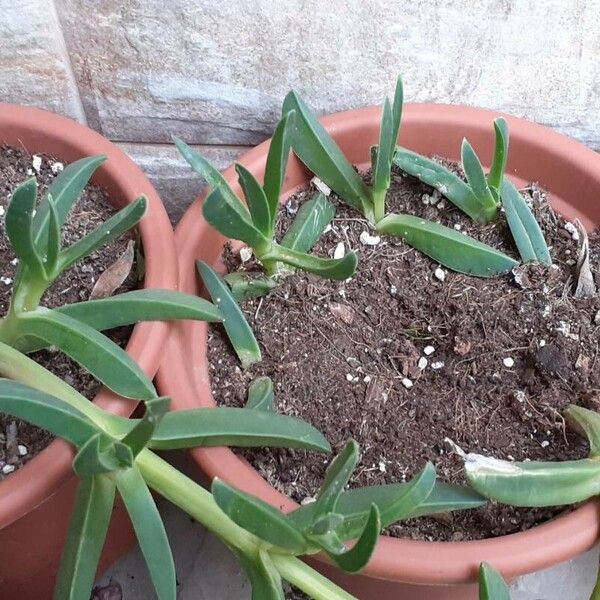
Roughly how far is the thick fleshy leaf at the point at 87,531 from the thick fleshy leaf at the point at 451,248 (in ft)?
1.56

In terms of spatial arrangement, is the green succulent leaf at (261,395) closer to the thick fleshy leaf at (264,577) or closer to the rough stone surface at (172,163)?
the thick fleshy leaf at (264,577)

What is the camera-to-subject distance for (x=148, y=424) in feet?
2.04

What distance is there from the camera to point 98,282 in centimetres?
90

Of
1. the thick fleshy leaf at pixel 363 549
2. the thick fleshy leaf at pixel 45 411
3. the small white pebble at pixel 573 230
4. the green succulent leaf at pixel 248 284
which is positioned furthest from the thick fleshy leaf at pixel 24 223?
the small white pebble at pixel 573 230

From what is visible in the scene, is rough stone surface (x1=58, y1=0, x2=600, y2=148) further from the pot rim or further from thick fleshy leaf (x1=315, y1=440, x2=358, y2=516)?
thick fleshy leaf (x1=315, y1=440, x2=358, y2=516)

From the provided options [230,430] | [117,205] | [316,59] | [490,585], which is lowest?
[490,585]

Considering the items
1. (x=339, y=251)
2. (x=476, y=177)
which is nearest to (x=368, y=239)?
(x=339, y=251)

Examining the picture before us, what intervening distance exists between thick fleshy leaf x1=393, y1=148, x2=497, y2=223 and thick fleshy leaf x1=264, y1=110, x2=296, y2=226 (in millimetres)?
187

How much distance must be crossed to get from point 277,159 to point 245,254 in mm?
173

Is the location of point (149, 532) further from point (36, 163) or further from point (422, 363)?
point (36, 163)

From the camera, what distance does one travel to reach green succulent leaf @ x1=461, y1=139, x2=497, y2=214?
0.92m

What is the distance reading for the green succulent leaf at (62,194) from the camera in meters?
0.79

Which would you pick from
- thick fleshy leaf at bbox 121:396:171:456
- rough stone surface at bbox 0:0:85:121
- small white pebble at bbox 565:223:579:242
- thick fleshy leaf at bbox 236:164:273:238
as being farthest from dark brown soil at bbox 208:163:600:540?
rough stone surface at bbox 0:0:85:121

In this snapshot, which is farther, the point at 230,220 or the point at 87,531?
the point at 230,220
